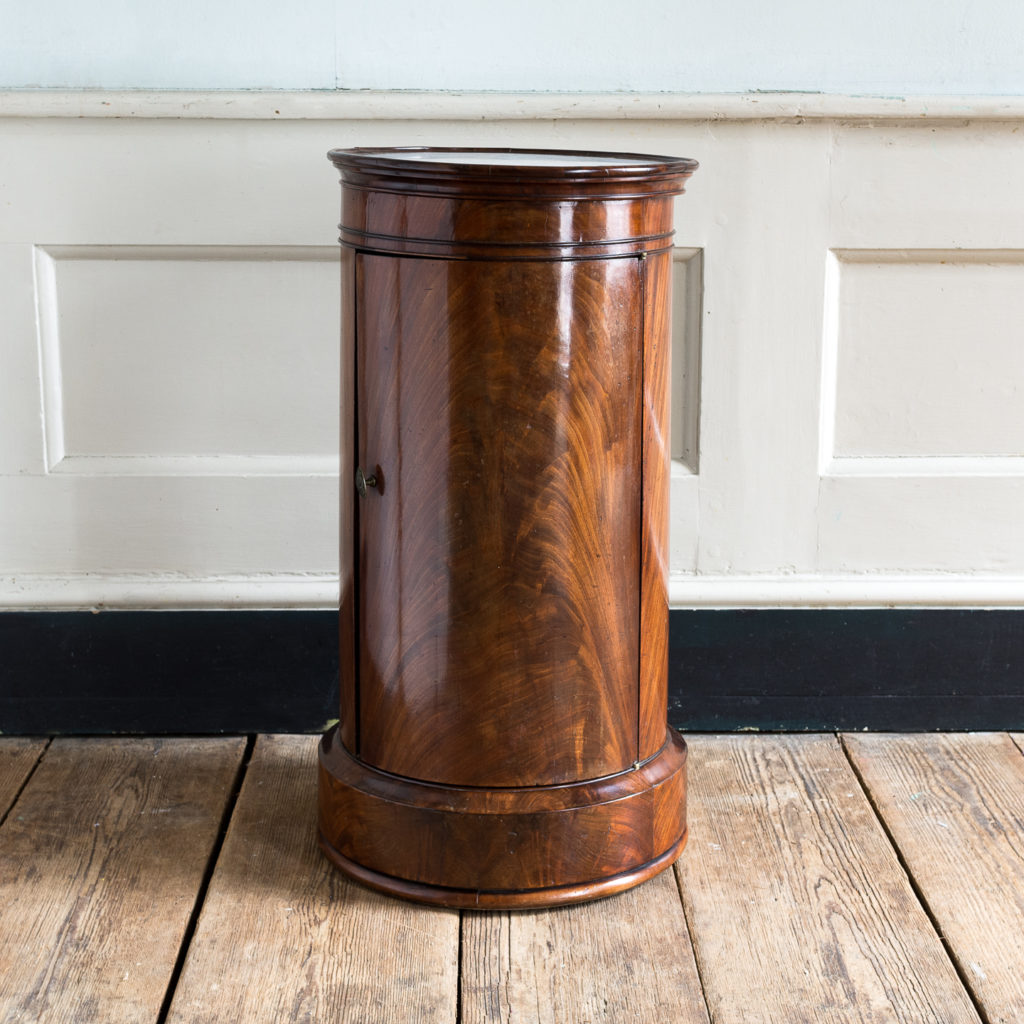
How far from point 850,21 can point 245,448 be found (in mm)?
1202

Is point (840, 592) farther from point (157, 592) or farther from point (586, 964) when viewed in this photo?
point (157, 592)

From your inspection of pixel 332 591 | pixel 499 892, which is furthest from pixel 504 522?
pixel 332 591

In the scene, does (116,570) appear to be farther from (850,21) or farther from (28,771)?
(850,21)

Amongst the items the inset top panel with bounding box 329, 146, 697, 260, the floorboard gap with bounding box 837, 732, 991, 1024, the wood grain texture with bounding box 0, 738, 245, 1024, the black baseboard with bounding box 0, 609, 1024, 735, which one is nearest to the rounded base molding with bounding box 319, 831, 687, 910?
the wood grain texture with bounding box 0, 738, 245, 1024

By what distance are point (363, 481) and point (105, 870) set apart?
673mm

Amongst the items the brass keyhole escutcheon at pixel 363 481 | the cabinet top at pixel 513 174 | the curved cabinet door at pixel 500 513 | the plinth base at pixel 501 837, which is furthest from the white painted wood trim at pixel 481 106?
the plinth base at pixel 501 837

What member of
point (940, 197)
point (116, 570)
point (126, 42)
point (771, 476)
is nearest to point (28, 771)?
point (116, 570)

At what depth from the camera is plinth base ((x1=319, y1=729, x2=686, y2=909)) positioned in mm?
1623

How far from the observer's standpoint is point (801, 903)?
1.67 meters

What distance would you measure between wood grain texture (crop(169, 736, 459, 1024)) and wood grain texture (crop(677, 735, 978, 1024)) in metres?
0.35

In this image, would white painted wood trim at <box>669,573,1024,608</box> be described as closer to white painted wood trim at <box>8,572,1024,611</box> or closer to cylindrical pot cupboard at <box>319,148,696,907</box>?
white painted wood trim at <box>8,572,1024,611</box>

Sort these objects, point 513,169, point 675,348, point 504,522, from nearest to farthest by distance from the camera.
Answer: point 513,169 < point 504,522 < point 675,348

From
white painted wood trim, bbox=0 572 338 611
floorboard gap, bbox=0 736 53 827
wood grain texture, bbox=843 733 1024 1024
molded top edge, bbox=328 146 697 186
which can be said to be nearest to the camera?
molded top edge, bbox=328 146 697 186

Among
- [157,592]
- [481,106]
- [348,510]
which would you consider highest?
[481,106]
